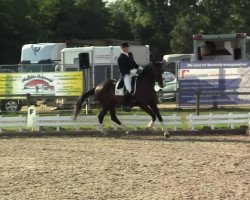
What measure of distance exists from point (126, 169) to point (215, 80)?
57.1ft

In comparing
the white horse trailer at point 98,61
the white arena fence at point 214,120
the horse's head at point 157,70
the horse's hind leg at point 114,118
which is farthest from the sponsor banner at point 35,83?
the horse's head at point 157,70

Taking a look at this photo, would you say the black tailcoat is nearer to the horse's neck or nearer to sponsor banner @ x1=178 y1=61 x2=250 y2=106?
the horse's neck

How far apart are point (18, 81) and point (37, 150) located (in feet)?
42.0

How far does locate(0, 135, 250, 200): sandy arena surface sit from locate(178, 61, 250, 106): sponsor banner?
10852mm

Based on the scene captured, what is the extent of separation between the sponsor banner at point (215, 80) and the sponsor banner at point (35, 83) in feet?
17.2

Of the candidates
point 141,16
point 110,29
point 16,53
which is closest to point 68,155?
point 16,53

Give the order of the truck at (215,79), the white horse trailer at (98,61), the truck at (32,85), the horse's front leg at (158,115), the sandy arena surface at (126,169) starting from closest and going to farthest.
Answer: the sandy arena surface at (126,169)
the horse's front leg at (158,115)
the truck at (32,85)
the truck at (215,79)
the white horse trailer at (98,61)

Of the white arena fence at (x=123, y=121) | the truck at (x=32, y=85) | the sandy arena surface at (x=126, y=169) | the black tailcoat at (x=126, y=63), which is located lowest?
the sandy arena surface at (x=126, y=169)

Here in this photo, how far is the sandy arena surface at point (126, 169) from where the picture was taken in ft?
28.4

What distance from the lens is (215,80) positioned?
90.5 feet

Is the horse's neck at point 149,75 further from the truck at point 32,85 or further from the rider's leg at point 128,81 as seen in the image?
the truck at point 32,85

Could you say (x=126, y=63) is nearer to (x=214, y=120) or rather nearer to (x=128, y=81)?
(x=128, y=81)

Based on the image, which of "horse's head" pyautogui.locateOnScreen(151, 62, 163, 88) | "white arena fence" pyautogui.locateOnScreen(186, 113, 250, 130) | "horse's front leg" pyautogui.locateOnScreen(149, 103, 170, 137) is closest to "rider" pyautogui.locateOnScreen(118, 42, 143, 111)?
"horse's head" pyautogui.locateOnScreen(151, 62, 163, 88)

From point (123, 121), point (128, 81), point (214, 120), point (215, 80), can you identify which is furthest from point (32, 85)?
point (214, 120)
